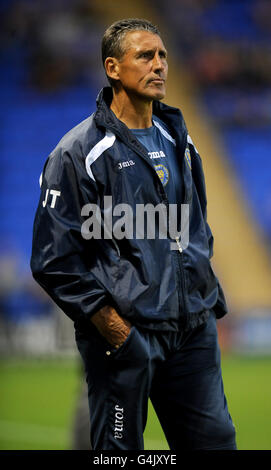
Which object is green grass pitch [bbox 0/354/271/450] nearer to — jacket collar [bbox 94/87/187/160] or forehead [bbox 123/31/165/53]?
jacket collar [bbox 94/87/187/160]

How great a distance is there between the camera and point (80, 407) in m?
5.46

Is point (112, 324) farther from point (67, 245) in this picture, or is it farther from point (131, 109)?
point (131, 109)

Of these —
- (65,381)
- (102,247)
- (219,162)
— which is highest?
(219,162)

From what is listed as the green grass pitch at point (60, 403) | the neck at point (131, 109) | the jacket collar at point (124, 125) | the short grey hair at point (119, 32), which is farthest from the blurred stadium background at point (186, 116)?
the short grey hair at point (119, 32)

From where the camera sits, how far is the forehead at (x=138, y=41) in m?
3.32

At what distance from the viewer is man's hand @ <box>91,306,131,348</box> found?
10.3 ft

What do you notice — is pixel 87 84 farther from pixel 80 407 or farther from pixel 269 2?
pixel 80 407

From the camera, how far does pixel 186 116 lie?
1512cm

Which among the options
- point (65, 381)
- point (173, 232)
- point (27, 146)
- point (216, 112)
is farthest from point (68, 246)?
point (216, 112)

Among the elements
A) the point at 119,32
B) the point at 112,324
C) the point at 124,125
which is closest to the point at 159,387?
the point at 112,324

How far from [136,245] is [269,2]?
42.1 feet

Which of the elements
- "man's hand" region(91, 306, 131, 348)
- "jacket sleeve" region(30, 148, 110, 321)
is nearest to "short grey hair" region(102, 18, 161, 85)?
"jacket sleeve" region(30, 148, 110, 321)

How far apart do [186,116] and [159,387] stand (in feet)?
39.7

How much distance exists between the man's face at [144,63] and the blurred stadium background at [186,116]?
897 centimetres
